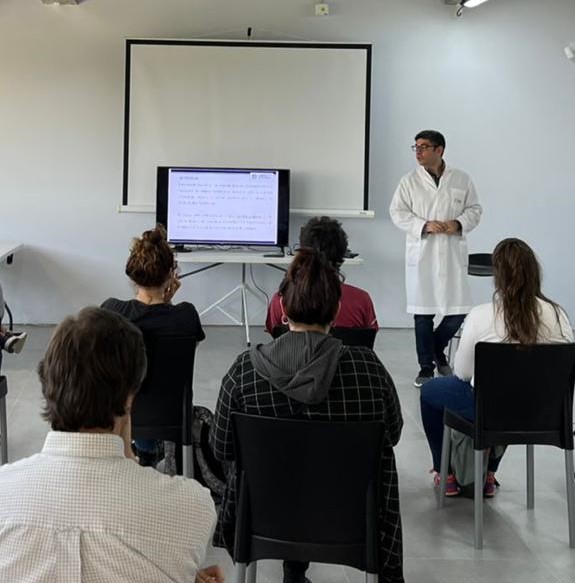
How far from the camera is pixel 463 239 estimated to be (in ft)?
15.8

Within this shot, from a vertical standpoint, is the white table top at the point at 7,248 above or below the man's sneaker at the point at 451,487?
above

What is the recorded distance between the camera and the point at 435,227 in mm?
4617

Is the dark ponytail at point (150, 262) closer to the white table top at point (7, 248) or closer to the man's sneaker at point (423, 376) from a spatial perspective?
the man's sneaker at point (423, 376)

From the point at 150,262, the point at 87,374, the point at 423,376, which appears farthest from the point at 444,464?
the point at 87,374

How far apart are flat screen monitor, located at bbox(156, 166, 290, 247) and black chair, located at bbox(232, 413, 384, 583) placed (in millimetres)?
3938

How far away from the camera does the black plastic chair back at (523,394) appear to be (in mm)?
2400

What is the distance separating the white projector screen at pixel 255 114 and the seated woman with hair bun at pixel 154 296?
328 centimetres

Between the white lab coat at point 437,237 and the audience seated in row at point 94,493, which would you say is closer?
the audience seated in row at point 94,493

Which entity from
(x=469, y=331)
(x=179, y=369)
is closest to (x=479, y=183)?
(x=469, y=331)

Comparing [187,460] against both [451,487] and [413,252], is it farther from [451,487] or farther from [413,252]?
[413,252]

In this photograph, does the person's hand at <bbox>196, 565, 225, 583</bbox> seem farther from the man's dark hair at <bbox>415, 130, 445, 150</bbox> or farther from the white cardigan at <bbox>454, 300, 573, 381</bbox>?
the man's dark hair at <bbox>415, 130, 445, 150</bbox>

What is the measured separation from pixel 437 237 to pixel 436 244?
0.15ft

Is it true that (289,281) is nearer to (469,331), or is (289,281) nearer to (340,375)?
(340,375)

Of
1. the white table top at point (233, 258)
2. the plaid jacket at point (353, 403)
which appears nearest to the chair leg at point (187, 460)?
the plaid jacket at point (353, 403)
